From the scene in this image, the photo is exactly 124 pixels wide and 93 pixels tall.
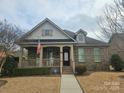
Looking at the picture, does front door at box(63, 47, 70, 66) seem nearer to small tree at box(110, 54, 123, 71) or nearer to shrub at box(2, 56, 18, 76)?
small tree at box(110, 54, 123, 71)

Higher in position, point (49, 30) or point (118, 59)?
point (49, 30)

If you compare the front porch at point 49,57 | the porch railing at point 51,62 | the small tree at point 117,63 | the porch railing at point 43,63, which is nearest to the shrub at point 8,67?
the front porch at point 49,57

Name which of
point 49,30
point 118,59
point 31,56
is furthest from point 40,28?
point 118,59

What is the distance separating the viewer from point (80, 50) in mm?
35312

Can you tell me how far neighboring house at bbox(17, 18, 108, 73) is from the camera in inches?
1257

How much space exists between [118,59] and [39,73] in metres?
Answer: 11.1

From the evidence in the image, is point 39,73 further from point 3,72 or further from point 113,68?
point 113,68

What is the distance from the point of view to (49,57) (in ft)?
115

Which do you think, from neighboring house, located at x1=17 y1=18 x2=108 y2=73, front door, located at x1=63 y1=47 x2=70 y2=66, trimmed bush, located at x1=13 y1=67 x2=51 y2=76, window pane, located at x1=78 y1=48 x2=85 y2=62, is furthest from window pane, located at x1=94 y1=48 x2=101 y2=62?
trimmed bush, located at x1=13 y1=67 x2=51 y2=76

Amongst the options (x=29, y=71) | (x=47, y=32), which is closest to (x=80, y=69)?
(x=29, y=71)

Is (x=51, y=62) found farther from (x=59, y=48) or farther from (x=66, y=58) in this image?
(x=66, y=58)

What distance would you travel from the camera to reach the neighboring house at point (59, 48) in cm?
3192

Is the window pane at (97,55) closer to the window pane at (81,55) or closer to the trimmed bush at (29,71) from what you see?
the window pane at (81,55)

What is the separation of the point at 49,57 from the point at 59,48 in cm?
195
